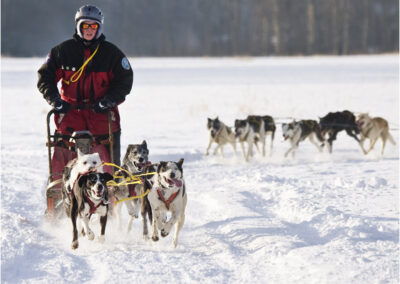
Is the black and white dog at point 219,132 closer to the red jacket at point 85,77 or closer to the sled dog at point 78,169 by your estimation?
the red jacket at point 85,77

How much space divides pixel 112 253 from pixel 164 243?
18.4 inches

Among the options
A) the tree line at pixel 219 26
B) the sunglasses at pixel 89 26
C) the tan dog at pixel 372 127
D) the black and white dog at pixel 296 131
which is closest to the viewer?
the sunglasses at pixel 89 26

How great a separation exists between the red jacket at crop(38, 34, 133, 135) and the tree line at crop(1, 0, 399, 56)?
37.3 m

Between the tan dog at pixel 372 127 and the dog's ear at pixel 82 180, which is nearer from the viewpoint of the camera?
the dog's ear at pixel 82 180

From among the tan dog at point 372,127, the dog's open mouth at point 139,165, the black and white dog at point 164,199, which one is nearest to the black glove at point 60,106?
the dog's open mouth at point 139,165

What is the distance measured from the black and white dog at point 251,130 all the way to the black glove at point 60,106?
14.4 feet

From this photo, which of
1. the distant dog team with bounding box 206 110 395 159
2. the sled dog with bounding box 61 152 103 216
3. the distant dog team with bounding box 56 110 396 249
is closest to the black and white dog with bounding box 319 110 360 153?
the distant dog team with bounding box 206 110 395 159

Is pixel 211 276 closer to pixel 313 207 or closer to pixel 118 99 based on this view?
pixel 118 99

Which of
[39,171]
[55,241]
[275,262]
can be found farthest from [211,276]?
[39,171]

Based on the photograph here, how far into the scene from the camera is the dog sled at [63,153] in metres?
4.45

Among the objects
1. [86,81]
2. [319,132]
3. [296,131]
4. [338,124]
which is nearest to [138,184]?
[86,81]

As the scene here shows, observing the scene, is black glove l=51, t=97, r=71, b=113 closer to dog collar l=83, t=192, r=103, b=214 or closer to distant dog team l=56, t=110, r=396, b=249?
distant dog team l=56, t=110, r=396, b=249

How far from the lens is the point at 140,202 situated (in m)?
4.60

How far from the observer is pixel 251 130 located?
8.52 meters
